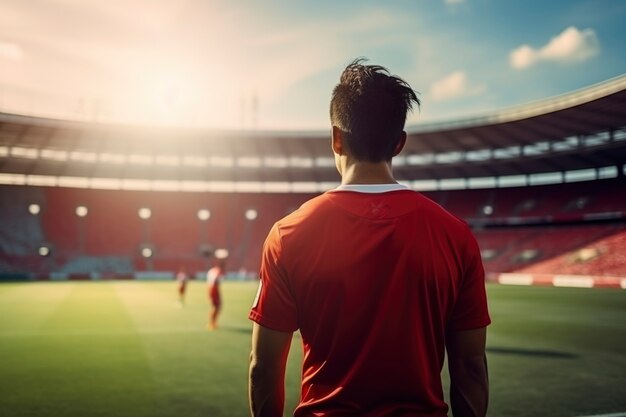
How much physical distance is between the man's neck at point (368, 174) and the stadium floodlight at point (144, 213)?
46.6m

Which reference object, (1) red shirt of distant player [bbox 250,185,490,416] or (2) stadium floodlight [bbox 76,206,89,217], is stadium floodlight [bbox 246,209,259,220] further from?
(1) red shirt of distant player [bbox 250,185,490,416]

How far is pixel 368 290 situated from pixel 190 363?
8797 millimetres

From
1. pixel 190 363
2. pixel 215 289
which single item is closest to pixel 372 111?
pixel 190 363

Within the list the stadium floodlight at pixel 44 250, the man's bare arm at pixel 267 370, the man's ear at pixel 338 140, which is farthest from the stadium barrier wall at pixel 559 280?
the stadium floodlight at pixel 44 250

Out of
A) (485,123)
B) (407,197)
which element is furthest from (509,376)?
(485,123)

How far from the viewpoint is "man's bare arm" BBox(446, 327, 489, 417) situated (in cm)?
175

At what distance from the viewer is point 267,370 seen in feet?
5.61

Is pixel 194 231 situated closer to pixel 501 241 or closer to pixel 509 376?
pixel 501 241

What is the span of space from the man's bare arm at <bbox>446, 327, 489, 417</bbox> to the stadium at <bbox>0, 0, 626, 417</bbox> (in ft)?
19.1

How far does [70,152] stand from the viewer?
45094mm

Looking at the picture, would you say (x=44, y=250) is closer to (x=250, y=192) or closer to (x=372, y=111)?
(x=250, y=192)

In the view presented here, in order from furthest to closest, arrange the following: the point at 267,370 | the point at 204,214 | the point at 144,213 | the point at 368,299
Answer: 1. the point at 204,214
2. the point at 144,213
3. the point at 267,370
4. the point at 368,299

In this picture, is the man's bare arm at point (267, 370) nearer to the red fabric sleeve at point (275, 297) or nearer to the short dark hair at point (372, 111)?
the red fabric sleeve at point (275, 297)

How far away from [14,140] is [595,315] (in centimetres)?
4168
